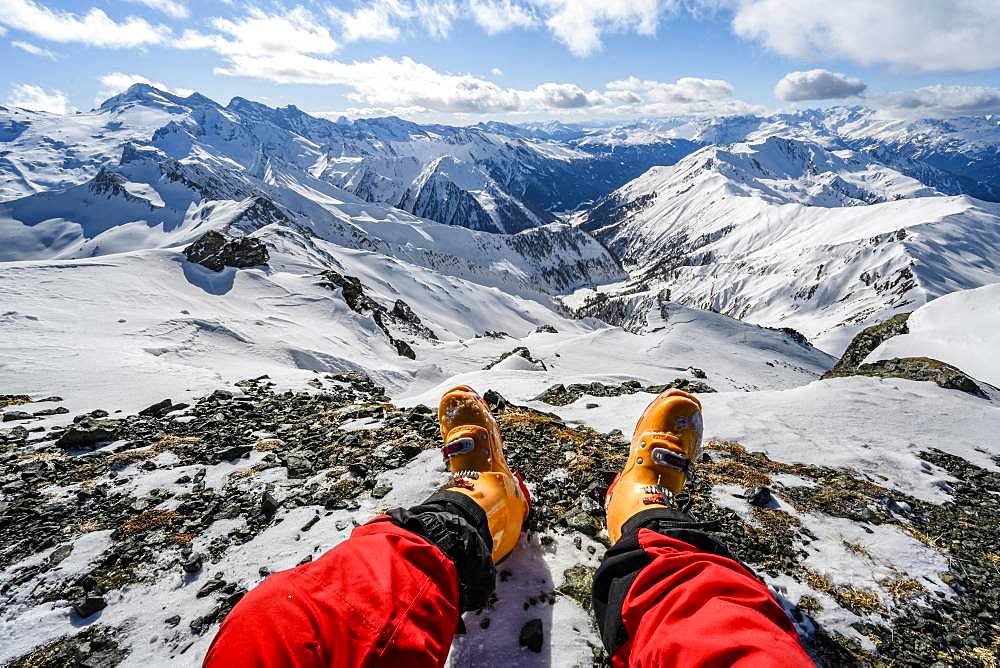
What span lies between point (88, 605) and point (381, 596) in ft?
10.4

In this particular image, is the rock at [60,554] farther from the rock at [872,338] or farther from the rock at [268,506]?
the rock at [872,338]

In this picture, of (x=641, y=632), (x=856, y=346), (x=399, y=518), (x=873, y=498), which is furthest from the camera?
(x=856, y=346)

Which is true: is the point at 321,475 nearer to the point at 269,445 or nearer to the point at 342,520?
the point at 342,520

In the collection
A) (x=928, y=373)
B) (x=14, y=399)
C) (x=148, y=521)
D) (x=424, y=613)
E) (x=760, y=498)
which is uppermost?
(x=424, y=613)

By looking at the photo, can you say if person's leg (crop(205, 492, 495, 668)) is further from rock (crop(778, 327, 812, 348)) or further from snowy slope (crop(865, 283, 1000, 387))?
rock (crop(778, 327, 812, 348))

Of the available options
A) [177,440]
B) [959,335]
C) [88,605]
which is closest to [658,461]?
[88,605]

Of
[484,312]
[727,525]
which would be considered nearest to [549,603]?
[727,525]

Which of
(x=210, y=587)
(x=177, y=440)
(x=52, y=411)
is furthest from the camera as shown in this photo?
(x=52, y=411)

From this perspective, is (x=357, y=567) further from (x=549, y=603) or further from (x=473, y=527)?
(x=549, y=603)

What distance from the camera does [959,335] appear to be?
24266 millimetres

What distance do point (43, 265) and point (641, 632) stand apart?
39.5 meters

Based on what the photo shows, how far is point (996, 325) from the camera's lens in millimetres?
25234

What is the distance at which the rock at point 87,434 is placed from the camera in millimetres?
7523

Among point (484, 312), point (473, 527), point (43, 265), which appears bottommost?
point (484, 312)
